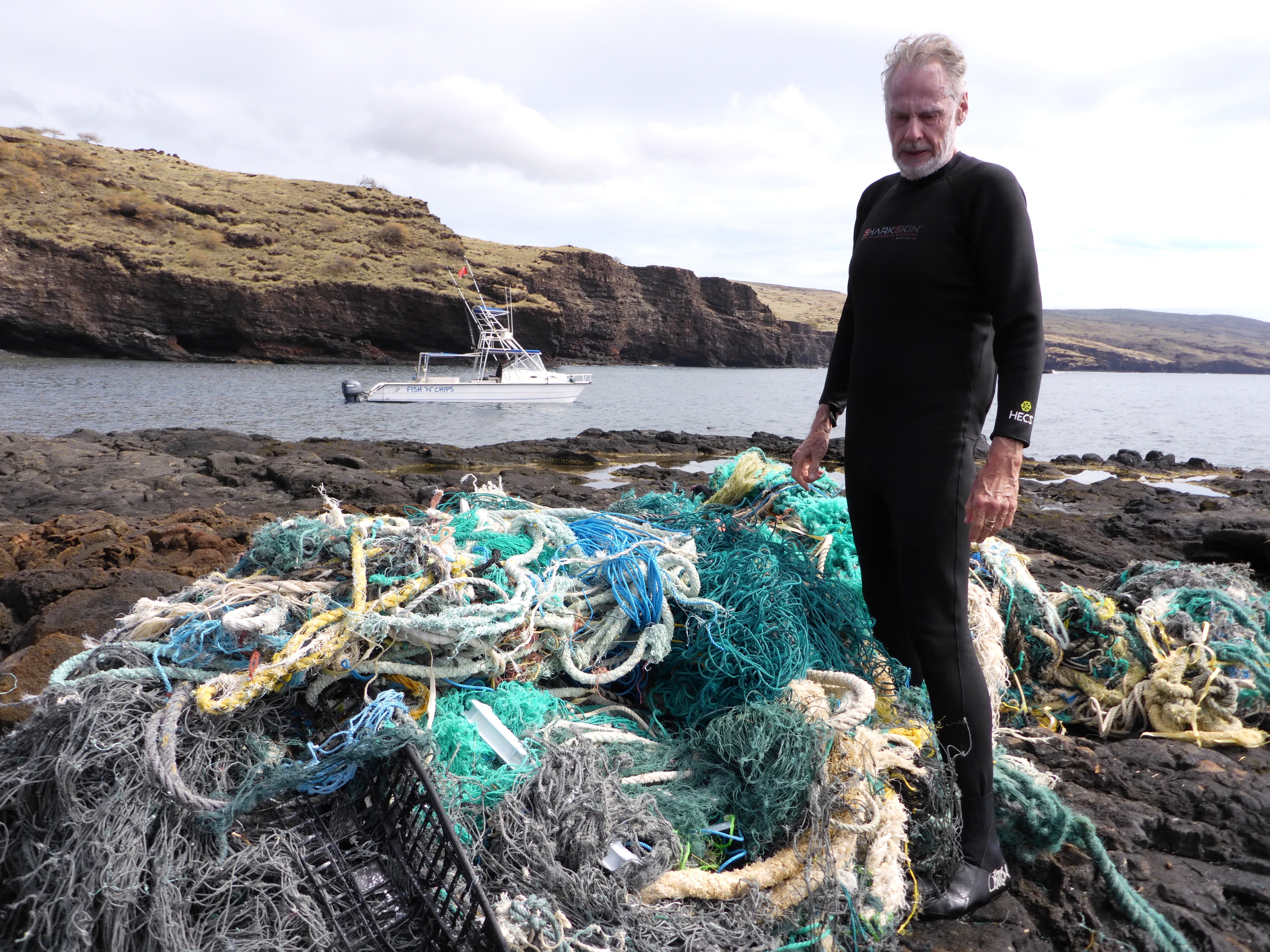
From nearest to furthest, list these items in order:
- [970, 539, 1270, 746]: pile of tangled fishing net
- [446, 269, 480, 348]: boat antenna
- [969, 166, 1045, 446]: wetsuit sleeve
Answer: [969, 166, 1045, 446]: wetsuit sleeve → [970, 539, 1270, 746]: pile of tangled fishing net → [446, 269, 480, 348]: boat antenna

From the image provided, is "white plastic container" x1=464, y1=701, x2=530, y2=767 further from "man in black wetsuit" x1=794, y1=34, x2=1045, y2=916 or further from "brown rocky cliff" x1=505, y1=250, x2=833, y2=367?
"brown rocky cliff" x1=505, y1=250, x2=833, y2=367

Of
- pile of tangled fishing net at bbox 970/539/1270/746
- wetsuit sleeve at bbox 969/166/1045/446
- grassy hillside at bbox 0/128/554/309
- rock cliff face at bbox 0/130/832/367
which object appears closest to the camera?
wetsuit sleeve at bbox 969/166/1045/446

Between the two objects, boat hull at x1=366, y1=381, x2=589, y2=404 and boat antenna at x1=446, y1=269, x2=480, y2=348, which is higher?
boat antenna at x1=446, y1=269, x2=480, y2=348

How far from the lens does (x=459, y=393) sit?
89.4ft

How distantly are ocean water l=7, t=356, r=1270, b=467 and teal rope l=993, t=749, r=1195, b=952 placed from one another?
17.7m

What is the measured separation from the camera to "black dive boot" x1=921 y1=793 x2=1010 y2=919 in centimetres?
193

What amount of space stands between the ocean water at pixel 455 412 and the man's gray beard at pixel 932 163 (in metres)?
17.6

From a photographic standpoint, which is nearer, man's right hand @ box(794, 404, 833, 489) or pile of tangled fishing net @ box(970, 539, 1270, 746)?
man's right hand @ box(794, 404, 833, 489)

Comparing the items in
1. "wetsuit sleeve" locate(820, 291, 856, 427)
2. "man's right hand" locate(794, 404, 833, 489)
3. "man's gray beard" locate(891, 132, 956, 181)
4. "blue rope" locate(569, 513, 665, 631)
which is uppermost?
"man's gray beard" locate(891, 132, 956, 181)

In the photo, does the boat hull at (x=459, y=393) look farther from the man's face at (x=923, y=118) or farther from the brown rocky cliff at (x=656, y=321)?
the brown rocky cliff at (x=656, y=321)

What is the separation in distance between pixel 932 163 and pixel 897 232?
0.63 ft

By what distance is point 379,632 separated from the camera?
6.66 ft

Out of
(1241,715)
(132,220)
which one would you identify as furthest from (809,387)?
(1241,715)

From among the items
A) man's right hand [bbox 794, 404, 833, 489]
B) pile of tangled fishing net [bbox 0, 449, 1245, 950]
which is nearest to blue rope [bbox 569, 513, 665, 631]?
pile of tangled fishing net [bbox 0, 449, 1245, 950]
